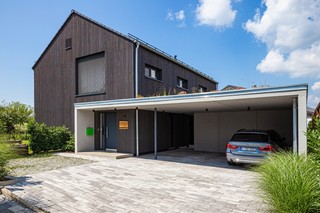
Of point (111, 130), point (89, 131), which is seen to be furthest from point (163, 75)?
point (89, 131)

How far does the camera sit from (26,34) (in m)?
11.1

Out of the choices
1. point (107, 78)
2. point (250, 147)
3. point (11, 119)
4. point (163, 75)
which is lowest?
point (250, 147)

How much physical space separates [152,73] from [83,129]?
5.47 m

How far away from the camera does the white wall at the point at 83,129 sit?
495 inches

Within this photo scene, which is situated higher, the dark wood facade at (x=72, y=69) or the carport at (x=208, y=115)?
the dark wood facade at (x=72, y=69)

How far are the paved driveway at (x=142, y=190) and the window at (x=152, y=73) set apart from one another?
652 cm

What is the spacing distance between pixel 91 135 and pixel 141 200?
9.23m

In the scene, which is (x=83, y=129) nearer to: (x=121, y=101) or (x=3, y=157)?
(x=121, y=101)

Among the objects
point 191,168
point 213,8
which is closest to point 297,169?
point 191,168

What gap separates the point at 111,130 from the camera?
13.2 meters

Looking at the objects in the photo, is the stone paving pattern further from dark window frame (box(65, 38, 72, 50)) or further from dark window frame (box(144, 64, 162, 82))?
dark window frame (box(65, 38, 72, 50))

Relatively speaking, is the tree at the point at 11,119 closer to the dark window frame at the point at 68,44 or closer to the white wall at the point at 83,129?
the white wall at the point at 83,129

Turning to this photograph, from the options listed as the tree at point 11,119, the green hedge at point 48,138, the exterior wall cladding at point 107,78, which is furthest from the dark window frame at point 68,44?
the green hedge at point 48,138

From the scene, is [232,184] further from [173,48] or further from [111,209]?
[173,48]
